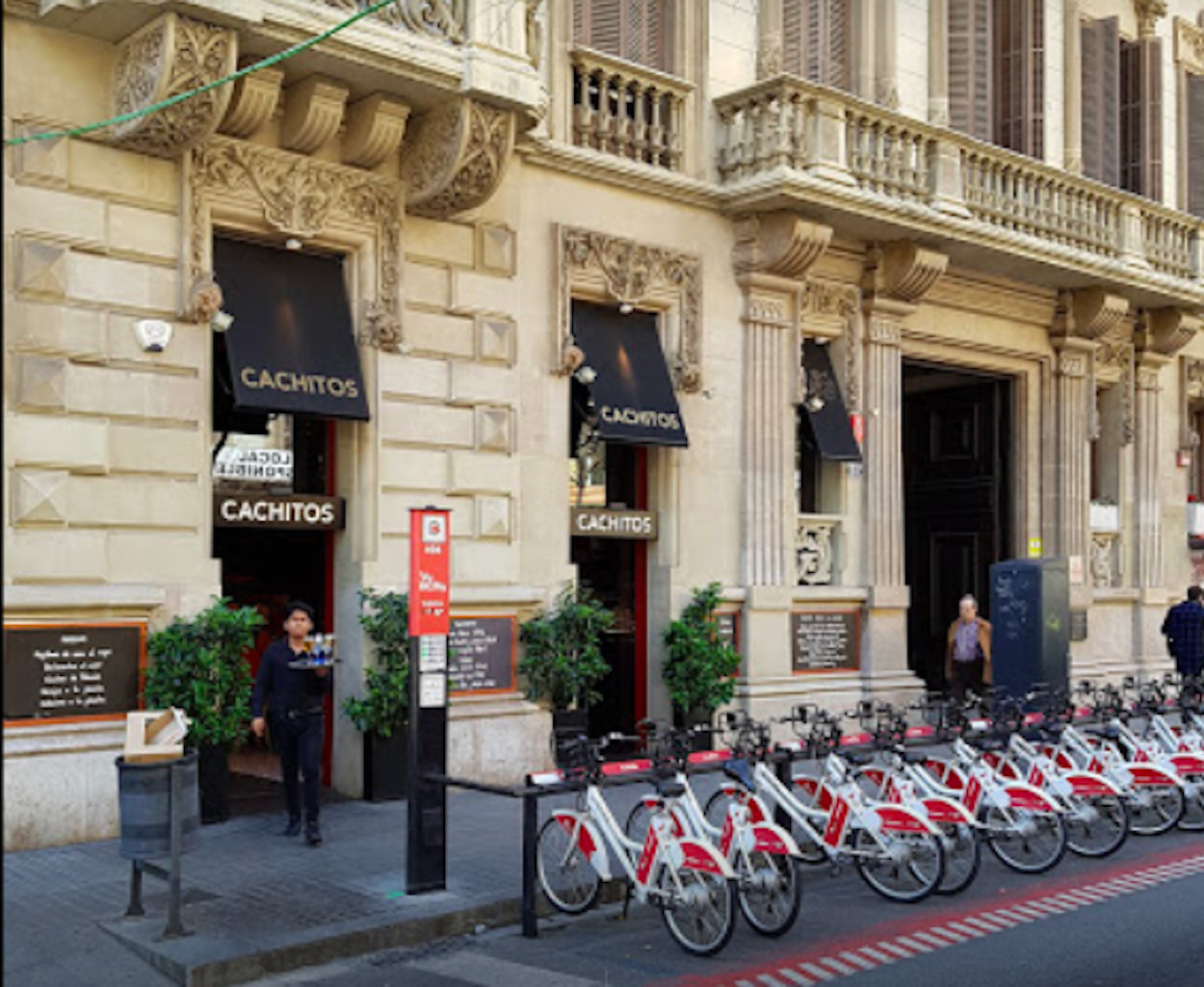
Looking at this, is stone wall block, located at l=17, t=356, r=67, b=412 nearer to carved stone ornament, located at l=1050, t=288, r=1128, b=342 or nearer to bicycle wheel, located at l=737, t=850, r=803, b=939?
bicycle wheel, located at l=737, t=850, r=803, b=939

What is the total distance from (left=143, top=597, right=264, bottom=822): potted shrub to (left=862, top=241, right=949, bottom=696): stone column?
8249 millimetres

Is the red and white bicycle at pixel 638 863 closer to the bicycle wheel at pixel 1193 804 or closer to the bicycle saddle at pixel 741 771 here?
the bicycle saddle at pixel 741 771

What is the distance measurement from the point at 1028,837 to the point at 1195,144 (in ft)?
55.7

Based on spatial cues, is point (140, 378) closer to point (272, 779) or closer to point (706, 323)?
point (272, 779)

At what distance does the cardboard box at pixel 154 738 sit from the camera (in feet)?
25.5

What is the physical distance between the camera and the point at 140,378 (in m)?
10.9

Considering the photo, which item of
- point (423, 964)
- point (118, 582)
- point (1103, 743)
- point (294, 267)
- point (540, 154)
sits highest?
point (540, 154)

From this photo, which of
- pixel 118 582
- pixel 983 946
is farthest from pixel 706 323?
pixel 983 946

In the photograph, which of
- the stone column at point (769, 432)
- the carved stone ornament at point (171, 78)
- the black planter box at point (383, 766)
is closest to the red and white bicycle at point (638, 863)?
the black planter box at point (383, 766)

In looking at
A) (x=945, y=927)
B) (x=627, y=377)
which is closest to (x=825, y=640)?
(x=627, y=377)

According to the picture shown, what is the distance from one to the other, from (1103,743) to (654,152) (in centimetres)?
743

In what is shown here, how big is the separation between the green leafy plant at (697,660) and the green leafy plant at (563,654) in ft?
3.91

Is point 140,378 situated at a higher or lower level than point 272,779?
higher

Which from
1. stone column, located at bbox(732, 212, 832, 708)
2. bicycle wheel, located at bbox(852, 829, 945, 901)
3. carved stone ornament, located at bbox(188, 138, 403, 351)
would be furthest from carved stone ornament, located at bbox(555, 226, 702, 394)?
bicycle wheel, located at bbox(852, 829, 945, 901)
